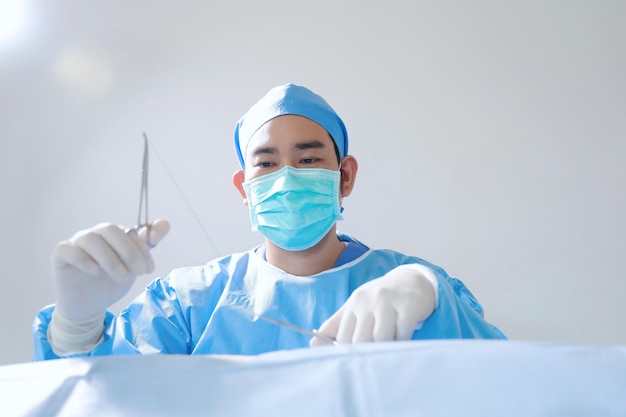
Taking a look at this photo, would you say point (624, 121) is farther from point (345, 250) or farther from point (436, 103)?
point (345, 250)

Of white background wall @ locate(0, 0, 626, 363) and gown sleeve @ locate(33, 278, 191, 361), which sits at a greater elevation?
white background wall @ locate(0, 0, 626, 363)

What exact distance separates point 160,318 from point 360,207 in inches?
36.9

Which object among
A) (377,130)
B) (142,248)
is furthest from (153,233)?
(377,130)

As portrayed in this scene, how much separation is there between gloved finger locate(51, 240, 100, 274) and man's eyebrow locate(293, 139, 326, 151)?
619 mm

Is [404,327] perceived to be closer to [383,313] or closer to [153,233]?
[383,313]

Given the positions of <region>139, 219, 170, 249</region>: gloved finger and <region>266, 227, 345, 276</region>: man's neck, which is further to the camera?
<region>266, 227, 345, 276</region>: man's neck

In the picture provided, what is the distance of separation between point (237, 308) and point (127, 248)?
41cm

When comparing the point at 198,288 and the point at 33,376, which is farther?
the point at 198,288

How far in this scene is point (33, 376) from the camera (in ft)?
2.38

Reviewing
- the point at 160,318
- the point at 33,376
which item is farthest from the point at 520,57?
the point at 33,376

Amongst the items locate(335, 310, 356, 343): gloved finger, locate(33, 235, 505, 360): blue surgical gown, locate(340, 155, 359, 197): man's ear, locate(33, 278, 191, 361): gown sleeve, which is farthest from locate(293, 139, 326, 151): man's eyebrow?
locate(335, 310, 356, 343): gloved finger

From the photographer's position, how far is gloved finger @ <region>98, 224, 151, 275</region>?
36.5 inches

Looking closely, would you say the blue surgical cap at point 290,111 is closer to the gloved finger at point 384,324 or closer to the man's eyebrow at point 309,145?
the man's eyebrow at point 309,145

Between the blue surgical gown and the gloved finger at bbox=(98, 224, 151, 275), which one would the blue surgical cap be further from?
the gloved finger at bbox=(98, 224, 151, 275)
